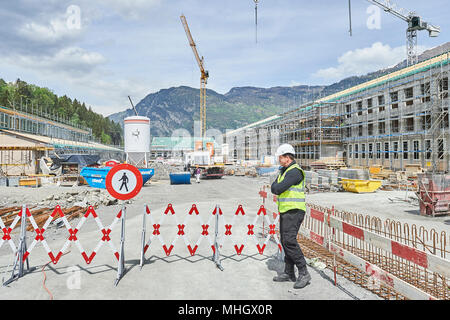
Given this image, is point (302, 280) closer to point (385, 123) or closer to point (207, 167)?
point (207, 167)

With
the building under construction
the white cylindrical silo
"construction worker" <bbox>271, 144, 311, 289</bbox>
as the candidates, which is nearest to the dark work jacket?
"construction worker" <bbox>271, 144, 311, 289</bbox>

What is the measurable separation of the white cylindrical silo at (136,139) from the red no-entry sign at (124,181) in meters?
18.8

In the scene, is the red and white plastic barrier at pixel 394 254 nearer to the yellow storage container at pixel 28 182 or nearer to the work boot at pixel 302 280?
the work boot at pixel 302 280

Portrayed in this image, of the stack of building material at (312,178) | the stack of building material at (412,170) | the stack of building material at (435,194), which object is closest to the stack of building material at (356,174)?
the stack of building material at (312,178)

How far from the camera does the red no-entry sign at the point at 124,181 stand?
5559 mm

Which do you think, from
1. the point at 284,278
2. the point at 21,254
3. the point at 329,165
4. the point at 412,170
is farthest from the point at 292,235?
the point at 329,165

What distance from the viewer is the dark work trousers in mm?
4754

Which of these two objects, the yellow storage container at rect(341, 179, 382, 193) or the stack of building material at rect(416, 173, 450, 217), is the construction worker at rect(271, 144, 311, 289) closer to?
the stack of building material at rect(416, 173, 450, 217)

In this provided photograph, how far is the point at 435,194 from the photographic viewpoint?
38.6 ft

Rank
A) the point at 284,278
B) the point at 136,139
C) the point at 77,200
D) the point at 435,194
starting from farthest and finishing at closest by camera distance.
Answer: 1. the point at 136,139
2. the point at 77,200
3. the point at 435,194
4. the point at 284,278

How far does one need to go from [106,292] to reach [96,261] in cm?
165

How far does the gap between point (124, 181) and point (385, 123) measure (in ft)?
119

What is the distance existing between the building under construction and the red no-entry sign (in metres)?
29.6
